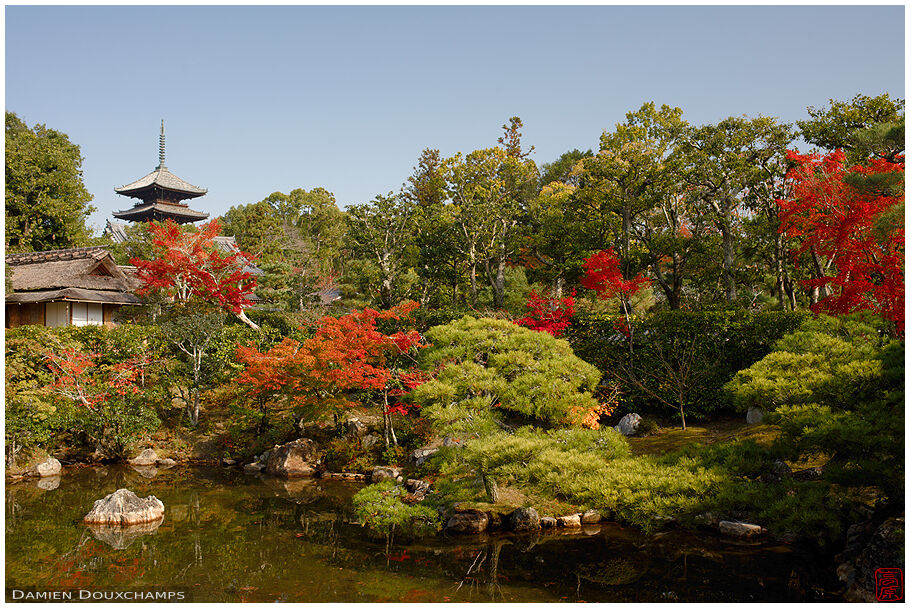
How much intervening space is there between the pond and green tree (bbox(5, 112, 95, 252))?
1867 cm

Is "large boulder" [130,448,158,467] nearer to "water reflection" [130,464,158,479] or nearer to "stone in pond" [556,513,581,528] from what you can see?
"water reflection" [130,464,158,479]

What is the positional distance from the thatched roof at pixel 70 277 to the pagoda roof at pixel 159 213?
20.7 meters

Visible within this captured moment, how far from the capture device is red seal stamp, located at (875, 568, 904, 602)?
510cm

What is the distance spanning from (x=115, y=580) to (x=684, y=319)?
1129cm

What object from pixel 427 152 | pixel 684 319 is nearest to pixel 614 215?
pixel 684 319

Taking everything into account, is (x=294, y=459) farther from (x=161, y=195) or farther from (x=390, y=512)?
(x=161, y=195)

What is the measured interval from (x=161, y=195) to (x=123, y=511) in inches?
1459

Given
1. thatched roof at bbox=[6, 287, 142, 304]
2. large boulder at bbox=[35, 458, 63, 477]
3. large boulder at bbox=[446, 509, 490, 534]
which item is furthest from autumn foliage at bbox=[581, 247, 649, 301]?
thatched roof at bbox=[6, 287, 142, 304]

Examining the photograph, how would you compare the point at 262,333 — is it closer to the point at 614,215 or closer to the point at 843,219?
the point at 614,215

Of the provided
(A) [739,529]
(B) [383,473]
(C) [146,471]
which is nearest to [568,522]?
(A) [739,529]

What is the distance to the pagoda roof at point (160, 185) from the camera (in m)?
40.1

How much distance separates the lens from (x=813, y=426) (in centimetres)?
613

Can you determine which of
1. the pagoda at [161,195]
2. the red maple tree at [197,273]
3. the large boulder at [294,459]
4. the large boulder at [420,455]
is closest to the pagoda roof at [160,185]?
the pagoda at [161,195]

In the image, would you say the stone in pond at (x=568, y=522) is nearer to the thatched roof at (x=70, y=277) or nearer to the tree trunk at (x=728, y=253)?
the tree trunk at (x=728, y=253)
